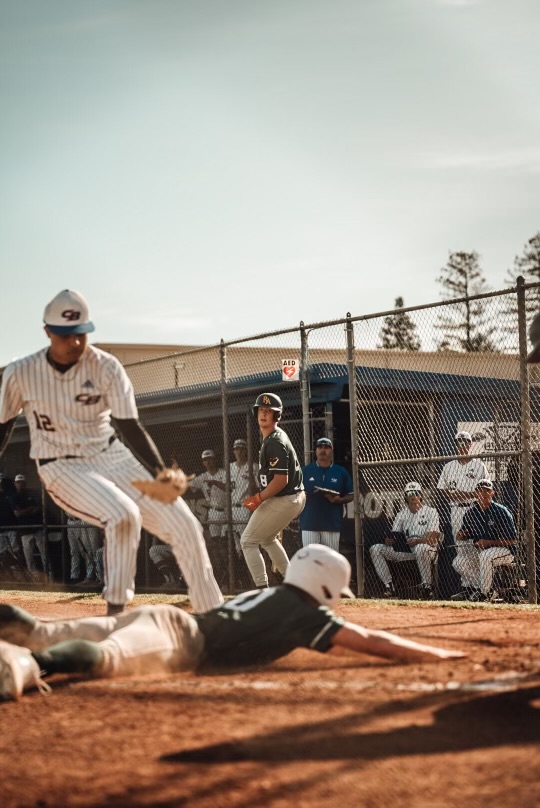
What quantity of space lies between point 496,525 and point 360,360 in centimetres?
1348

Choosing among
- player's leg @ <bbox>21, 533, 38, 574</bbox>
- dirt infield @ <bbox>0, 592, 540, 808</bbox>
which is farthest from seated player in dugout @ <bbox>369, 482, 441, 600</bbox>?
player's leg @ <bbox>21, 533, 38, 574</bbox>

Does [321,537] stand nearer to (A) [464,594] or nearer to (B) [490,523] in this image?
(A) [464,594]

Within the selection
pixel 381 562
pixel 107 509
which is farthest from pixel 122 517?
pixel 381 562

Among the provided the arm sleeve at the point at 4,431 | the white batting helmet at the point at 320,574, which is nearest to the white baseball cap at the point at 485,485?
the white batting helmet at the point at 320,574

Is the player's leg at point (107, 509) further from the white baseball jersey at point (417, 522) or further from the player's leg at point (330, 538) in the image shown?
the white baseball jersey at point (417, 522)

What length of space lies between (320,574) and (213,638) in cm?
64

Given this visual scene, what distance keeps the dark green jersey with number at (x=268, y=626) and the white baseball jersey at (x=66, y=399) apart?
1.51m

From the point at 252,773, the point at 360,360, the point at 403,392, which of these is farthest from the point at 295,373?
the point at 360,360

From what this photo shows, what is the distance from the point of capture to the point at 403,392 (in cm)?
1362

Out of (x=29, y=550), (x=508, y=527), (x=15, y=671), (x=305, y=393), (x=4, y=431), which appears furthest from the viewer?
(x=29, y=550)

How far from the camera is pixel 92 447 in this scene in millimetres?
6293

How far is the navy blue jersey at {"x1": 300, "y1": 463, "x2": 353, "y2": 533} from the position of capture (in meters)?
11.8

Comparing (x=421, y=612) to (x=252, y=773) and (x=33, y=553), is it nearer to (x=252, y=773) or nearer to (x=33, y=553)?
(x=252, y=773)

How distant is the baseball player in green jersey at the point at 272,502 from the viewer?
33.3 ft
